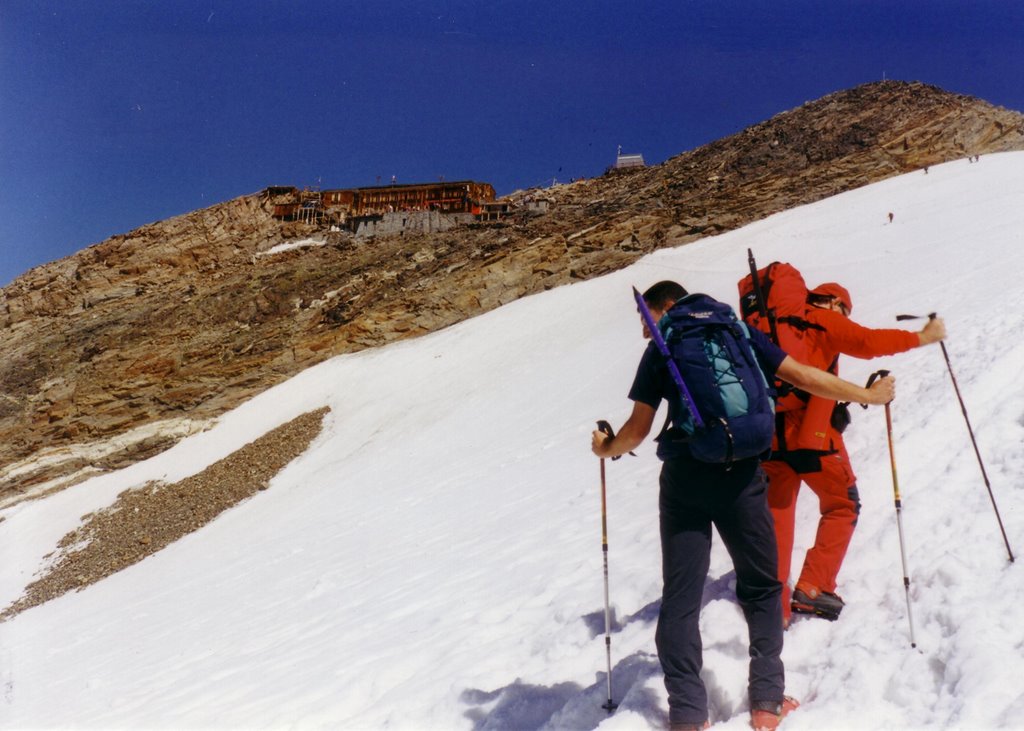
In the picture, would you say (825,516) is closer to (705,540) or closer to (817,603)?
(817,603)

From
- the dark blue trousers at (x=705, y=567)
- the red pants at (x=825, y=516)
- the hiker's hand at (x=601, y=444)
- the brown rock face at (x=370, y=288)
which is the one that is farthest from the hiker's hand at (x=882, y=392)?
the brown rock face at (x=370, y=288)

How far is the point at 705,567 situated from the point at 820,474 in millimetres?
1139

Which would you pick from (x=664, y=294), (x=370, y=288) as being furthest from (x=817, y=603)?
(x=370, y=288)

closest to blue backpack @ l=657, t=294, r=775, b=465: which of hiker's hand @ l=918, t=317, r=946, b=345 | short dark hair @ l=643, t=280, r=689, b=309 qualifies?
short dark hair @ l=643, t=280, r=689, b=309

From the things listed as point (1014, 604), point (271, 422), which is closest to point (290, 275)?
point (271, 422)

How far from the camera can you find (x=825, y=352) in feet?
12.0

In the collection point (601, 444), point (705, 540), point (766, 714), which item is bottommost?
point (766, 714)

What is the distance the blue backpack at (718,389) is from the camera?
2855 millimetres

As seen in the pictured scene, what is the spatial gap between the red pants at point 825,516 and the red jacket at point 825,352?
0.52ft

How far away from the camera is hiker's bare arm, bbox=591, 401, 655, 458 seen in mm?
3057

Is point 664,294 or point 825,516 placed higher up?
point 664,294

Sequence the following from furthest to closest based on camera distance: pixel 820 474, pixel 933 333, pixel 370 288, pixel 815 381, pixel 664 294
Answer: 1. pixel 370 288
2. pixel 820 474
3. pixel 933 333
4. pixel 664 294
5. pixel 815 381

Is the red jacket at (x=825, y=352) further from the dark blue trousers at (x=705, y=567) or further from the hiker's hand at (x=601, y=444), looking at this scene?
the hiker's hand at (x=601, y=444)

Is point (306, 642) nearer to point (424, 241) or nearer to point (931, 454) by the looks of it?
point (931, 454)
